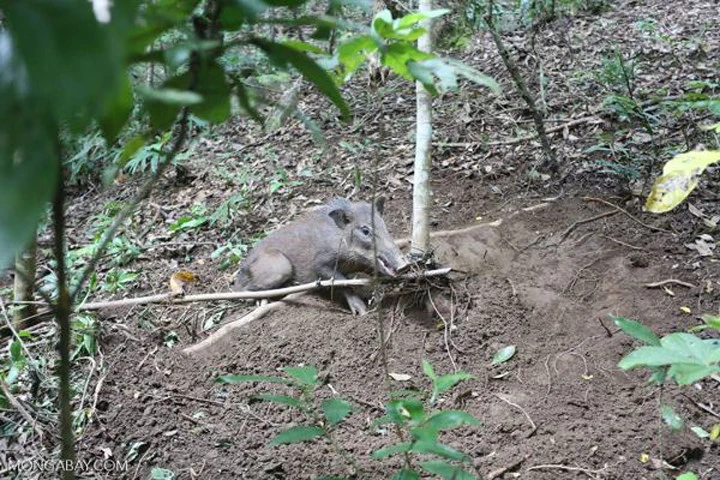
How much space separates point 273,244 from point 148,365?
1.74m

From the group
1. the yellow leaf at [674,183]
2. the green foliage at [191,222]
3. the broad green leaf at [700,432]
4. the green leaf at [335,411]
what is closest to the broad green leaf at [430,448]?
the green leaf at [335,411]

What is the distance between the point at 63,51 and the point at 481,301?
4316mm

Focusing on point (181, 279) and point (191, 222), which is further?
point (191, 222)

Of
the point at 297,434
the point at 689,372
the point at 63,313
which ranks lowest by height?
the point at 297,434

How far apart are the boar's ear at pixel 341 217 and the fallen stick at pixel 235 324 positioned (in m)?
0.88

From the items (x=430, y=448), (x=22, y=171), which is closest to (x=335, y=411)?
(x=430, y=448)

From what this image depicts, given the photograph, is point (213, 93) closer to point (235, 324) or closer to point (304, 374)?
point (304, 374)

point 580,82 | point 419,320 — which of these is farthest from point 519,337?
point 580,82

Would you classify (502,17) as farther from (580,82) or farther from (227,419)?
(227,419)

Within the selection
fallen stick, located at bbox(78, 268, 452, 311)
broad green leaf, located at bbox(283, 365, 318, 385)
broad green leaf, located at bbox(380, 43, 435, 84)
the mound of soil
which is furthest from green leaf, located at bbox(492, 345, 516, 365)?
broad green leaf, located at bbox(380, 43, 435, 84)

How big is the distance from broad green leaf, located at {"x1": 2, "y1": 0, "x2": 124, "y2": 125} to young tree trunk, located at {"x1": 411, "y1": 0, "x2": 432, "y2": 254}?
3.86 m

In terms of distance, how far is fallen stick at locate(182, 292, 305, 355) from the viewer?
4.84 m

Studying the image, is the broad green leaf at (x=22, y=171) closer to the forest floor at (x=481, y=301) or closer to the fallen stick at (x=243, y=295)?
the forest floor at (x=481, y=301)

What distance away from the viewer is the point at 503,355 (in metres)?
4.43
